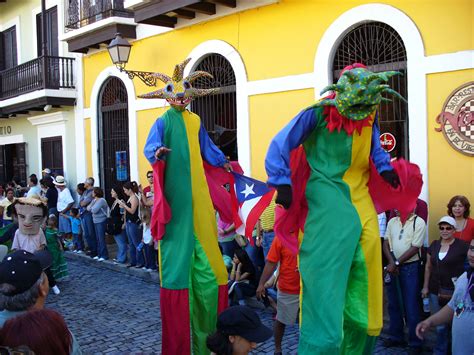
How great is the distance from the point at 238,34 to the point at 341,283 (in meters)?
6.66

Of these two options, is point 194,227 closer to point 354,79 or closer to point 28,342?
point 354,79

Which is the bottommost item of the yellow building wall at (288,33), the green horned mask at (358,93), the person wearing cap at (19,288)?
the person wearing cap at (19,288)

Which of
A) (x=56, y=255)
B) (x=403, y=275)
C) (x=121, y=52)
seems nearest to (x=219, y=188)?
(x=403, y=275)

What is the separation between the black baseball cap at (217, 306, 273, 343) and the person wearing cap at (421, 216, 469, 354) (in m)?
2.46

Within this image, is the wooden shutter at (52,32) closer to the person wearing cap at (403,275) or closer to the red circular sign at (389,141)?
the red circular sign at (389,141)

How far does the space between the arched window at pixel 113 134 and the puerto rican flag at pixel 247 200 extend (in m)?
7.47

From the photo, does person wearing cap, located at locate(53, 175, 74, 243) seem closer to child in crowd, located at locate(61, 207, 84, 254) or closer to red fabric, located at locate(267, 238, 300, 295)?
child in crowd, located at locate(61, 207, 84, 254)

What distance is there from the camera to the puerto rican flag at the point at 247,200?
4.68 metres

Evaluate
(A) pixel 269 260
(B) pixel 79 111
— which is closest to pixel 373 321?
(A) pixel 269 260

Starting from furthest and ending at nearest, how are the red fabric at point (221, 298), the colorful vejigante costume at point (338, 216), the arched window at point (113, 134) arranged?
the arched window at point (113, 134) < the red fabric at point (221, 298) < the colorful vejigante costume at point (338, 216)

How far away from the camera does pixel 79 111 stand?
13.5m

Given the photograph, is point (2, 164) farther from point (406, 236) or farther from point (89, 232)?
point (406, 236)

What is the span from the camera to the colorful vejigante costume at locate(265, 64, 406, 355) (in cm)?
339

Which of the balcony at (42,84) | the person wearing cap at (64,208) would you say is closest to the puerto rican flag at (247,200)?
the person wearing cap at (64,208)
